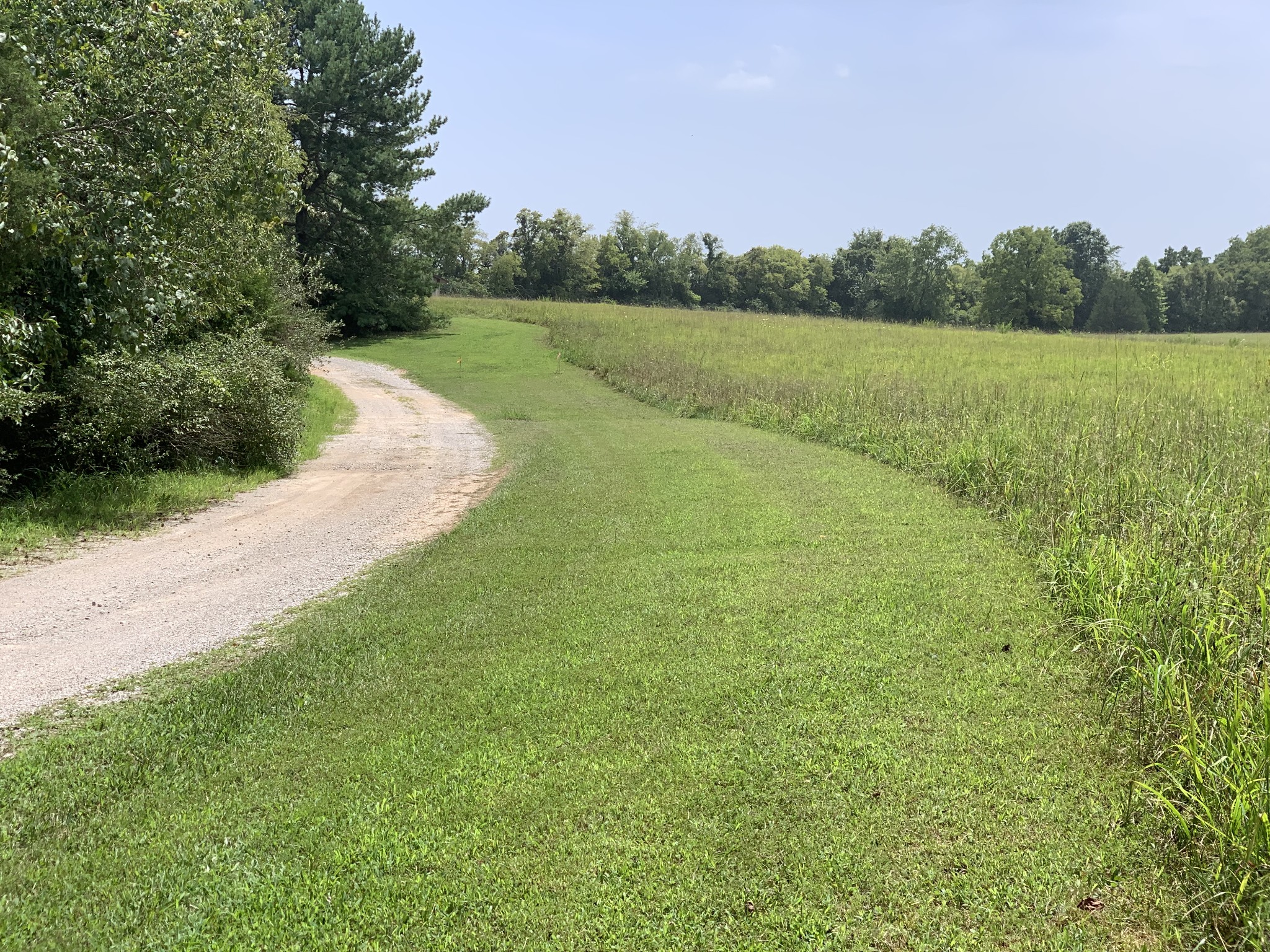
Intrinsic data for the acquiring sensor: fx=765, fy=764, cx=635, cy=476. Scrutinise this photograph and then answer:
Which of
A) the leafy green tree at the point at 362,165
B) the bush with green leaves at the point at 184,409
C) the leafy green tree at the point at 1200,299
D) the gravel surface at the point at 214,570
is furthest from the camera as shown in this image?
the leafy green tree at the point at 1200,299

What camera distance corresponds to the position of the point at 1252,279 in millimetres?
82375

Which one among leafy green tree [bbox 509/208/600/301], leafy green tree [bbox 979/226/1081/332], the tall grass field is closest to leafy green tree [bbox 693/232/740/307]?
leafy green tree [bbox 509/208/600/301]

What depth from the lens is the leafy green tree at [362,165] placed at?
35562mm

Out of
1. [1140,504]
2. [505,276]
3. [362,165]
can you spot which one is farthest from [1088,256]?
[1140,504]

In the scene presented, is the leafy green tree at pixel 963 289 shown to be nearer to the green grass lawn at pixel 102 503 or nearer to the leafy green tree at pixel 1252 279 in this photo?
the leafy green tree at pixel 1252 279

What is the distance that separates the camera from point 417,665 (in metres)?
5.36

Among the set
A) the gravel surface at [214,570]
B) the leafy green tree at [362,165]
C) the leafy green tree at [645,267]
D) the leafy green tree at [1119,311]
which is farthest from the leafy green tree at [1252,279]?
the gravel surface at [214,570]

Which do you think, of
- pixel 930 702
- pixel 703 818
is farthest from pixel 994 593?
pixel 703 818

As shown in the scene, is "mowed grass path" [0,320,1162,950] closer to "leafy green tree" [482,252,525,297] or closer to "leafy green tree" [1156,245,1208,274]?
"leafy green tree" [482,252,525,297]

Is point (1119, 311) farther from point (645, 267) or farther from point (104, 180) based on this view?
point (104, 180)

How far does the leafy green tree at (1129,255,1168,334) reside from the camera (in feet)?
261

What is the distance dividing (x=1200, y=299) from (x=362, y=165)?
3608 inches

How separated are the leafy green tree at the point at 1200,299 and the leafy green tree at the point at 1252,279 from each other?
90cm

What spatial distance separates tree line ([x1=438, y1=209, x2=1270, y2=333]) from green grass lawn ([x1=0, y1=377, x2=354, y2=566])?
54.6 meters
